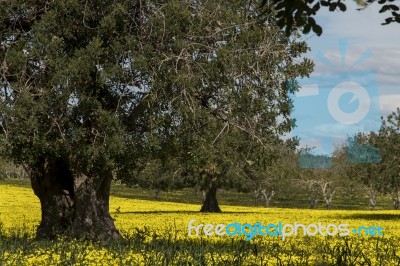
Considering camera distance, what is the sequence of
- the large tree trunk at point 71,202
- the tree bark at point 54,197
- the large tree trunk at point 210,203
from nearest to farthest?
the large tree trunk at point 71,202 < the tree bark at point 54,197 < the large tree trunk at point 210,203

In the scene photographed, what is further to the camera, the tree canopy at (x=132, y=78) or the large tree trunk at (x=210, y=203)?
the large tree trunk at (x=210, y=203)

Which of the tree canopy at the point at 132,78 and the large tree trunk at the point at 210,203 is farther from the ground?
the tree canopy at the point at 132,78

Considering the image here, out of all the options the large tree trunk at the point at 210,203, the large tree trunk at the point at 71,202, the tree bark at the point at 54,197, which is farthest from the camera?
the large tree trunk at the point at 210,203

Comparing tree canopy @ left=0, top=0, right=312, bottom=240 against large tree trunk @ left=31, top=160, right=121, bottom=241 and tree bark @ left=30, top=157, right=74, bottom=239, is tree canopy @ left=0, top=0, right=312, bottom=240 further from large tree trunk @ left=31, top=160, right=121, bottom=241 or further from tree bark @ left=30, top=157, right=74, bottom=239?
tree bark @ left=30, top=157, right=74, bottom=239

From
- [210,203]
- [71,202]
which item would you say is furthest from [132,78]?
[210,203]

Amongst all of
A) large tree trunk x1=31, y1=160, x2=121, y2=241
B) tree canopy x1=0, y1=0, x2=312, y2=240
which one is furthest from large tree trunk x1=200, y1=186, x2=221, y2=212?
tree canopy x1=0, y1=0, x2=312, y2=240

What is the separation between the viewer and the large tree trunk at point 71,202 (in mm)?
19422

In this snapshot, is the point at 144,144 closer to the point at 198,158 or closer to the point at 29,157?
the point at 198,158

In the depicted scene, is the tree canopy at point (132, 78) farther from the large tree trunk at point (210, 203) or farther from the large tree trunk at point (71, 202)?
the large tree trunk at point (210, 203)

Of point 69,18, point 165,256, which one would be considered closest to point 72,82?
point 69,18

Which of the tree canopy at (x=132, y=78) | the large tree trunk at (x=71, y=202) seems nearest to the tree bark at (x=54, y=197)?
the large tree trunk at (x=71, y=202)

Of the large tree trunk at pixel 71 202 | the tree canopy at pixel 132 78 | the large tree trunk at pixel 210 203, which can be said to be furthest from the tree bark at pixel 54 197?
the large tree trunk at pixel 210 203

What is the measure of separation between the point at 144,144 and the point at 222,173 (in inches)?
1358

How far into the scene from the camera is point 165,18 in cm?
1664
